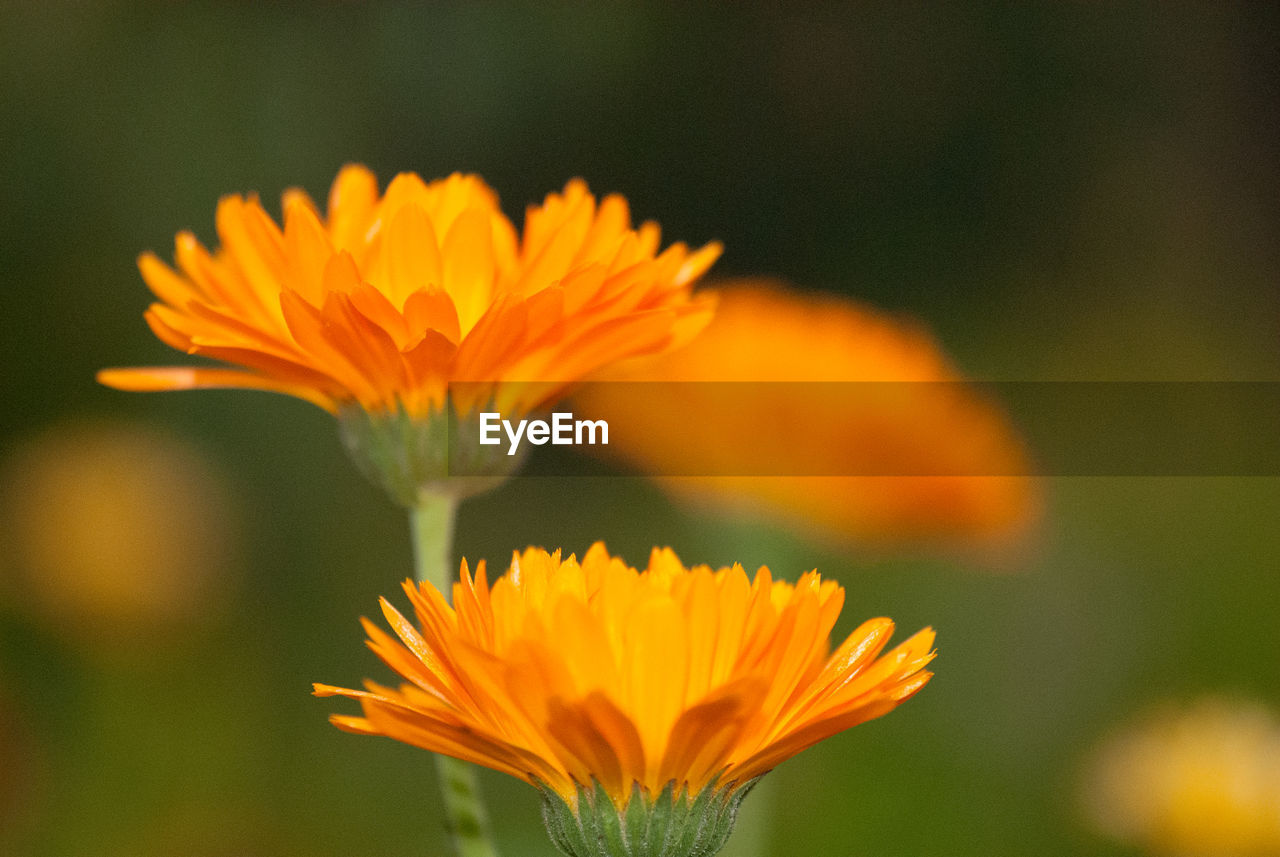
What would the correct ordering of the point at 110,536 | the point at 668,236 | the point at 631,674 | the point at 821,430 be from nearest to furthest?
the point at 631,674
the point at 821,430
the point at 110,536
the point at 668,236

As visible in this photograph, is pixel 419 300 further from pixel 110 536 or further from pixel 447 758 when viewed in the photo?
pixel 110 536

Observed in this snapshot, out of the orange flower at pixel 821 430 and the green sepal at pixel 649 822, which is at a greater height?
the orange flower at pixel 821 430

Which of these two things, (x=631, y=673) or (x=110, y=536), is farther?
(x=110, y=536)

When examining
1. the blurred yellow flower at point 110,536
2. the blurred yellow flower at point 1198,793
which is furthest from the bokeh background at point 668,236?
the blurred yellow flower at point 1198,793

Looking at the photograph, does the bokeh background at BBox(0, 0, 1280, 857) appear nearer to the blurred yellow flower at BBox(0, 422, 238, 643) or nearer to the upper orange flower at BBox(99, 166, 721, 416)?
the blurred yellow flower at BBox(0, 422, 238, 643)

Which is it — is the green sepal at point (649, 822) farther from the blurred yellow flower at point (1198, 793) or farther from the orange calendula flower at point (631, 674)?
the blurred yellow flower at point (1198, 793)

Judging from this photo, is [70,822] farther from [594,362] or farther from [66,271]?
[594,362]

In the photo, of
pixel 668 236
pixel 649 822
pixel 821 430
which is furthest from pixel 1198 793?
pixel 668 236
